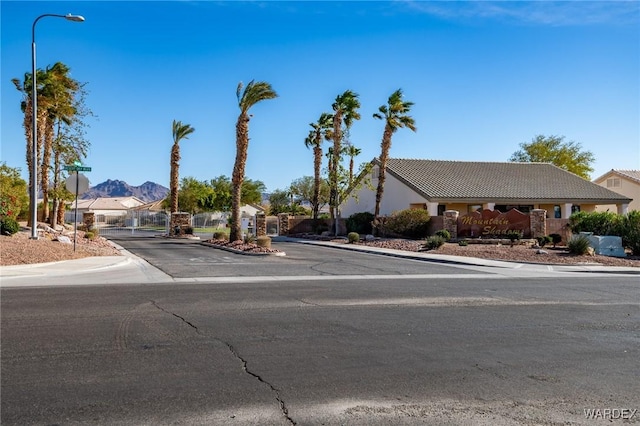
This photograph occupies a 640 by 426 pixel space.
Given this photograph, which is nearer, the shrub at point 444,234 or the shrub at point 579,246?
the shrub at point 579,246

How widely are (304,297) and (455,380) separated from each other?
6492mm

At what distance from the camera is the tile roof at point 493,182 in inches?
Answer: 1757

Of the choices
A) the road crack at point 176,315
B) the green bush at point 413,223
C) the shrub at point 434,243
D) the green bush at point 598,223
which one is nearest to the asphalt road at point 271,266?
the shrub at point 434,243

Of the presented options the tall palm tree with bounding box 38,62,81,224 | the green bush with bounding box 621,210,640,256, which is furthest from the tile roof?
the tall palm tree with bounding box 38,62,81,224

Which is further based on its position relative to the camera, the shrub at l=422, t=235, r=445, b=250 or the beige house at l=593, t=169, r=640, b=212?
the beige house at l=593, t=169, r=640, b=212

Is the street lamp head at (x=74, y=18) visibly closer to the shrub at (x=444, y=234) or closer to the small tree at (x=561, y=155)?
the shrub at (x=444, y=234)

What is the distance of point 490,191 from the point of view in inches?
1795

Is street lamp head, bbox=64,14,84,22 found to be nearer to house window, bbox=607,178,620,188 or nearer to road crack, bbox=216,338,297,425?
road crack, bbox=216,338,297,425

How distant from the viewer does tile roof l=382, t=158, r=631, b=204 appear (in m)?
44.6

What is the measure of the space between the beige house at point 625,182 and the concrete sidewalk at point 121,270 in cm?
4235

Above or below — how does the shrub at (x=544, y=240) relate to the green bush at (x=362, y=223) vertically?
below

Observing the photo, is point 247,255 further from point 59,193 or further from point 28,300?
point 59,193

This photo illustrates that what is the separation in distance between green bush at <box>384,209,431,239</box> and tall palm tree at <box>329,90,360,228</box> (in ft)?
22.3

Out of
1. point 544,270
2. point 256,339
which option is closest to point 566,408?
point 256,339
